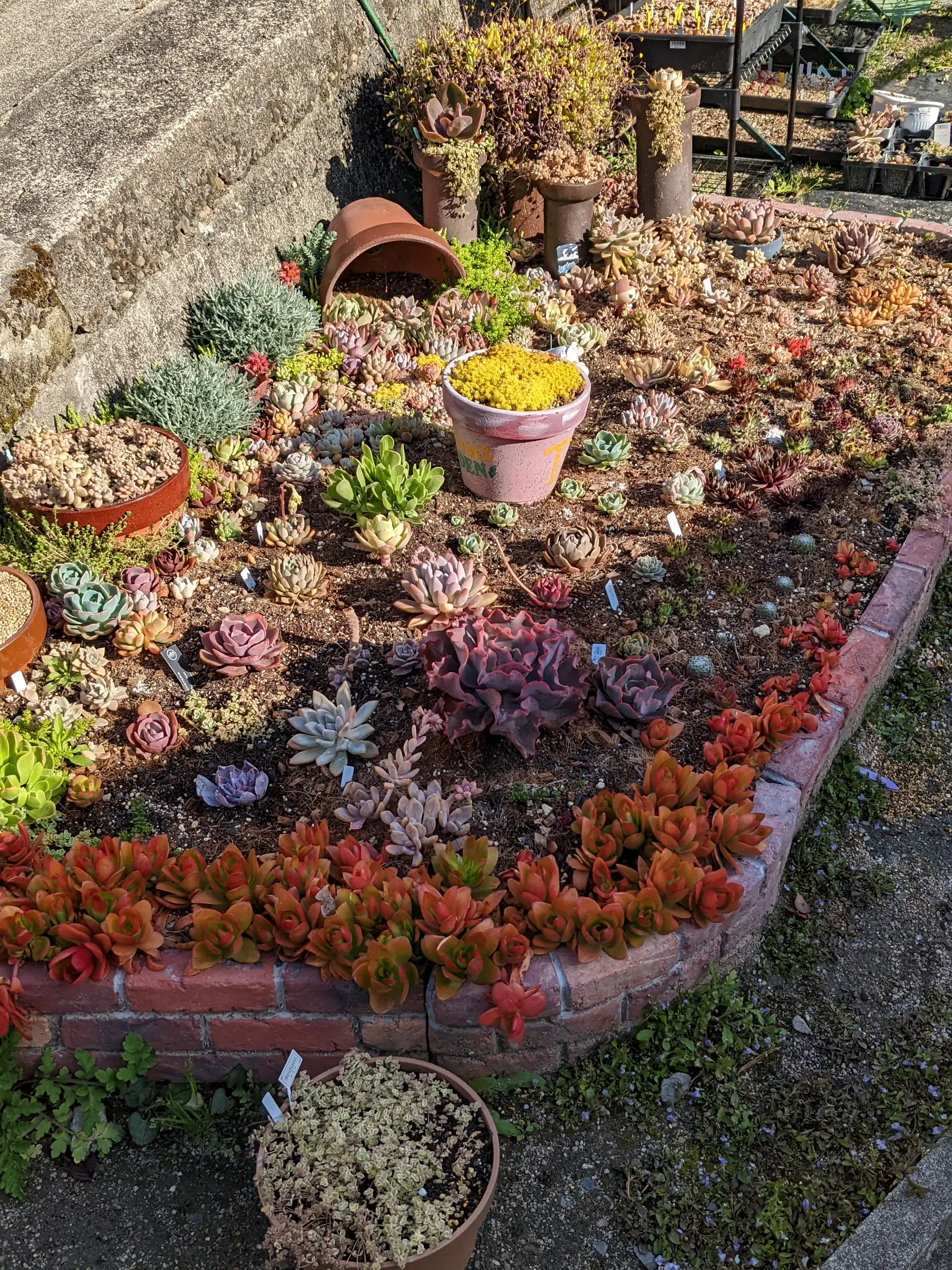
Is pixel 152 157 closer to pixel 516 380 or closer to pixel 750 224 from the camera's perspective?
pixel 516 380

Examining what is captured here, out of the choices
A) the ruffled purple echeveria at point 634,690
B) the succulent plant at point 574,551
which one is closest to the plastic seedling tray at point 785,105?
the succulent plant at point 574,551

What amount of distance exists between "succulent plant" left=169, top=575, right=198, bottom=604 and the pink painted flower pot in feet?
4.47

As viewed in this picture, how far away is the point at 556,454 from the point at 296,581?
1.35 m

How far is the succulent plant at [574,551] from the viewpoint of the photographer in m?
4.39

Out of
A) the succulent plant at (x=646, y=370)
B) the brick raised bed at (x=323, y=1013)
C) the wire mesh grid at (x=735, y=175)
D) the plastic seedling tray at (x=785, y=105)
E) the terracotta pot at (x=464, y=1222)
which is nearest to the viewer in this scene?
the terracotta pot at (x=464, y=1222)

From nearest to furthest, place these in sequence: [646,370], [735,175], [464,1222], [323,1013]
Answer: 1. [464,1222]
2. [323,1013]
3. [646,370]
4. [735,175]

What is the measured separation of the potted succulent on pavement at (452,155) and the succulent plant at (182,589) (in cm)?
366

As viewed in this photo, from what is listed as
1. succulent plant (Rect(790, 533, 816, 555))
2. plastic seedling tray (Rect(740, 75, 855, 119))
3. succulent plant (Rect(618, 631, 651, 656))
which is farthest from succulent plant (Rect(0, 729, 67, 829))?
plastic seedling tray (Rect(740, 75, 855, 119))

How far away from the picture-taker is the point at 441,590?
408cm

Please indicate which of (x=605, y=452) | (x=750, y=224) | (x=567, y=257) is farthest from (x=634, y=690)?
(x=750, y=224)

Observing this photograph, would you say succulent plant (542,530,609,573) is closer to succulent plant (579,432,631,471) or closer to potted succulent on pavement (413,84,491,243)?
succulent plant (579,432,631,471)

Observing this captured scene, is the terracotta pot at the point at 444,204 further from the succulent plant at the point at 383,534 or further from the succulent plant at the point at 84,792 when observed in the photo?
the succulent plant at the point at 84,792

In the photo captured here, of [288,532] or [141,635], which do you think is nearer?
[141,635]

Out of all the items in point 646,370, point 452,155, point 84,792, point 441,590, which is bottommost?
point 84,792
